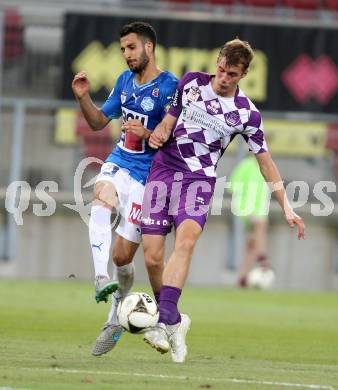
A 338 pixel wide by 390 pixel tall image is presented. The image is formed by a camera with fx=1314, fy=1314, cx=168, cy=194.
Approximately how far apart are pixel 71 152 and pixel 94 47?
188cm

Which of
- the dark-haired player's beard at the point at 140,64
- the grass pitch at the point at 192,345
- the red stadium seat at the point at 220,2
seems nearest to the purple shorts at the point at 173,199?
the dark-haired player's beard at the point at 140,64

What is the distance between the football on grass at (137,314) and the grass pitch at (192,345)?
269 mm

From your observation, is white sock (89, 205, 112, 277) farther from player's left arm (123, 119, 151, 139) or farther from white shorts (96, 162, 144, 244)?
player's left arm (123, 119, 151, 139)

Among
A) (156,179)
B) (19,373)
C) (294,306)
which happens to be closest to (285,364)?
(156,179)

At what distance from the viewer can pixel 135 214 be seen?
10.1 meters

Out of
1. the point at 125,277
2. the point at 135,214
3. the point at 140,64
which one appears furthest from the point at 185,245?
the point at 140,64

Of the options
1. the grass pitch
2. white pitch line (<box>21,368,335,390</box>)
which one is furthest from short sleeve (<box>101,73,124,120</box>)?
white pitch line (<box>21,368,335,390</box>)

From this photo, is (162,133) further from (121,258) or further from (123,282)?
(123,282)

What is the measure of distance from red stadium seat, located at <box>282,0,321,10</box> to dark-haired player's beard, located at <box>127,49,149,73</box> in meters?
Result: 13.5

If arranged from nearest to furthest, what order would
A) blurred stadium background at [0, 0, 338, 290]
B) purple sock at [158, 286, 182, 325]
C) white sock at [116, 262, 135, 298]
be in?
purple sock at [158, 286, 182, 325], white sock at [116, 262, 135, 298], blurred stadium background at [0, 0, 338, 290]

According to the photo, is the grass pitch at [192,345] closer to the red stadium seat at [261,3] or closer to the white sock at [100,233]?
the white sock at [100,233]

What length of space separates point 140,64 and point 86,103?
51cm

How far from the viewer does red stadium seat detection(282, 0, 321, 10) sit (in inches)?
915

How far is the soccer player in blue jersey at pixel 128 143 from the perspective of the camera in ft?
32.5
